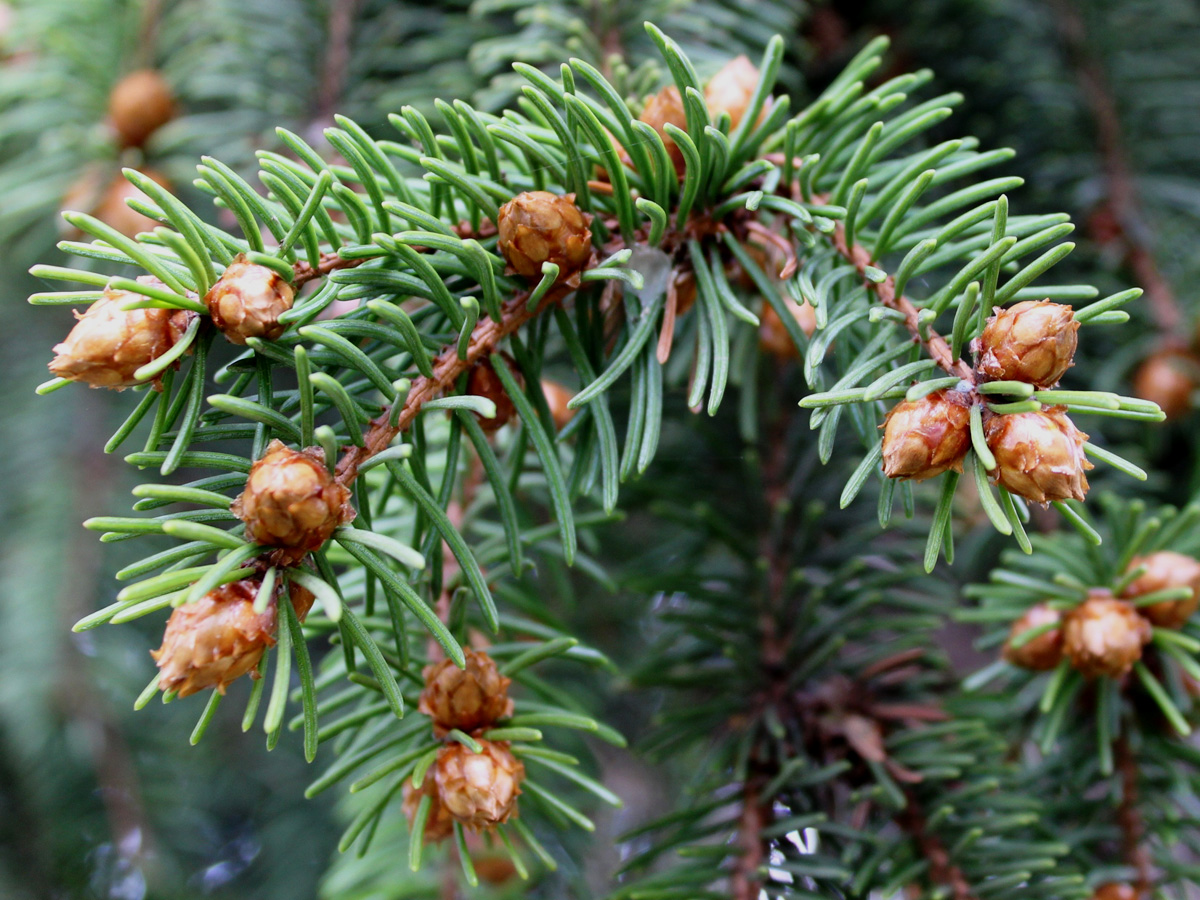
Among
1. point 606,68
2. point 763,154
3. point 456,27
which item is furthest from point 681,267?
point 456,27

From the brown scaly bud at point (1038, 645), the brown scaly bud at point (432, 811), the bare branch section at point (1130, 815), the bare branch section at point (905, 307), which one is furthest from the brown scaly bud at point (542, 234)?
the bare branch section at point (1130, 815)

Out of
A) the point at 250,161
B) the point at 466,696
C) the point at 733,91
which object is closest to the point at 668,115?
the point at 733,91

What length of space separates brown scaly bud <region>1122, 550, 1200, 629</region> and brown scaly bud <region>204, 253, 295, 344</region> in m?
0.46

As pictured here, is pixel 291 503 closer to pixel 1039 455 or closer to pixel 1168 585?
pixel 1039 455

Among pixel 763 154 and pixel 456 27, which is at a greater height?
pixel 456 27

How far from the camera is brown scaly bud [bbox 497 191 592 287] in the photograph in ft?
1.16

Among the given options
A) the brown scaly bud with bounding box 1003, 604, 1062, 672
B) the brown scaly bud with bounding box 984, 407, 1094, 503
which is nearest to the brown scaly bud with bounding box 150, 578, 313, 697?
the brown scaly bud with bounding box 984, 407, 1094, 503

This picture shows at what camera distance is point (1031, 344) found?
0.99 ft

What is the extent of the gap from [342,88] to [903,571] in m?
0.58

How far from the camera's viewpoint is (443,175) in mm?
339

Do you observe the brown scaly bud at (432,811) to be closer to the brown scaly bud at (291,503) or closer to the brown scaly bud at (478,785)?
the brown scaly bud at (478,785)

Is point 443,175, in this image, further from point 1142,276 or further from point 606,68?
point 1142,276

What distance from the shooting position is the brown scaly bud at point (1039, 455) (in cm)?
29

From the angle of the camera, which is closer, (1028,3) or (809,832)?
(809,832)
